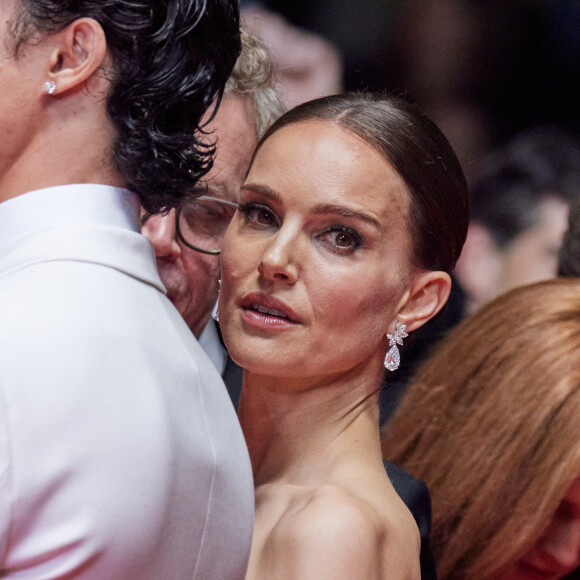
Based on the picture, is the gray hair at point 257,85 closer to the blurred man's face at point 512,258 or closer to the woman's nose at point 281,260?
the woman's nose at point 281,260

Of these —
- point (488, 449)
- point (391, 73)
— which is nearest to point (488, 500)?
point (488, 449)

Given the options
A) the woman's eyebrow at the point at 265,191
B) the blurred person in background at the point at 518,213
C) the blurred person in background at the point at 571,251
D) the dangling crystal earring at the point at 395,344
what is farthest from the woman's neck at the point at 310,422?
the blurred person in background at the point at 518,213

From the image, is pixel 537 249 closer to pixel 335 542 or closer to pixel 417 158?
pixel 417 158

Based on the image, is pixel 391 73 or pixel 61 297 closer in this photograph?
pixel 61 297

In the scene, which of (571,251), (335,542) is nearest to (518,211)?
(571,251)

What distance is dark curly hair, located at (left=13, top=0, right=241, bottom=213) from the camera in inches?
45.9

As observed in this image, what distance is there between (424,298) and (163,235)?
26.1 inches

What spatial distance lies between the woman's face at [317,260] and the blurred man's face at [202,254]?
50cm

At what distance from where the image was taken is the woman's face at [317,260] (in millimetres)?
1563

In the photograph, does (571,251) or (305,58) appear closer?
(571,251)

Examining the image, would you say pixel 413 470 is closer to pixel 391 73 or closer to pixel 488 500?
pixel 488 500

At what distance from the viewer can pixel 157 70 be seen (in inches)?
47.7

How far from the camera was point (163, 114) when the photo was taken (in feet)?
4.11

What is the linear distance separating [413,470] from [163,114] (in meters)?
1.19
